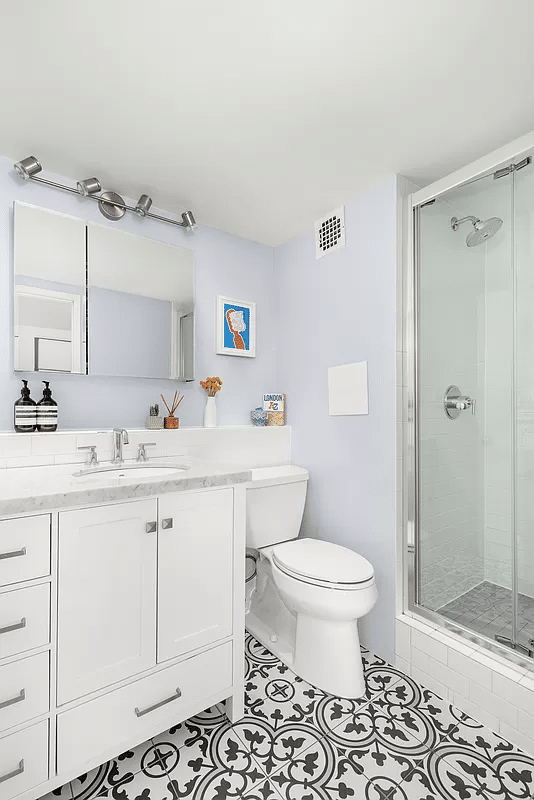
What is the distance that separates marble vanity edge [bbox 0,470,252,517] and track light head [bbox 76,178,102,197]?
4.55 ft

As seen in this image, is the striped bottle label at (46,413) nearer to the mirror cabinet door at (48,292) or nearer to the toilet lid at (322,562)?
the mirror cabinet door at (48,292)

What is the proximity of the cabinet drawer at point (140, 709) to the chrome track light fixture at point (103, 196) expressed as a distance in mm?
1940

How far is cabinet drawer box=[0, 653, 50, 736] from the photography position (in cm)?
112

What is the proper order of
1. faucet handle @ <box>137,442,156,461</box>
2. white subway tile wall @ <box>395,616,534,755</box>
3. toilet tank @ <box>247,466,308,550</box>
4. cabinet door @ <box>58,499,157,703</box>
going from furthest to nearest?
toilet tank @ <box>247,466,308,550</box> → faucet handle @ <box>137,442,156,461</box> → white subway tile wall @ <box>395,616,534,755</box> → cabinet door @ <box>58,499,157,703</box>

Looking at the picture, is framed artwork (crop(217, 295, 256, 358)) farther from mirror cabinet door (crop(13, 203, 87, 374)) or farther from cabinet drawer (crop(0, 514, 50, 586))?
cabinet drawer (crop(0, 514, 50, 586))

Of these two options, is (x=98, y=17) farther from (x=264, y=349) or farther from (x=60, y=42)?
(x=264, y=349)

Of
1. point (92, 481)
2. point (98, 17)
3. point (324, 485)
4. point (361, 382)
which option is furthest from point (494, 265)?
point (92, 481)

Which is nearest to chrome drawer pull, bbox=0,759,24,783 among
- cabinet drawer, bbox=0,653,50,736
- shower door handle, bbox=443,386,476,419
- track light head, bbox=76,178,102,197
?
cabinet drawer, bbox=0,653,50,736

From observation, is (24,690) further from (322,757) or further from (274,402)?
(274,402)

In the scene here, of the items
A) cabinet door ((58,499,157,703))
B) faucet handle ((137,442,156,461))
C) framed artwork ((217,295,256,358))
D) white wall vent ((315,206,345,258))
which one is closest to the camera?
cabinet door ((58,499,157,703))

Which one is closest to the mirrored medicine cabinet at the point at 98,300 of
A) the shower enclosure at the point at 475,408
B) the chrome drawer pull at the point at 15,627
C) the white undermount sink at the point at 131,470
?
the white undermount sink at the point at 131,470

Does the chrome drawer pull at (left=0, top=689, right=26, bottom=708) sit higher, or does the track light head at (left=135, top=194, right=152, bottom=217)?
the track light head at (left=135, top=194, right=152, bottom=217)

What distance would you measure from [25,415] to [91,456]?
0.99 feet

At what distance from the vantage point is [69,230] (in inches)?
75.5
